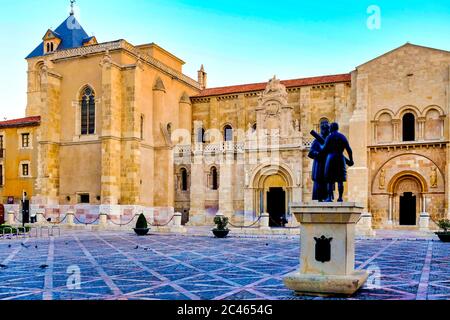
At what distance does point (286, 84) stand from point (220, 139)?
7.41 metres

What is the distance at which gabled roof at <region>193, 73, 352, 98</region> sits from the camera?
3726cm

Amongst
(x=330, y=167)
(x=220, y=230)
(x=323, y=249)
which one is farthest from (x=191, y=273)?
(x=220, y=230)

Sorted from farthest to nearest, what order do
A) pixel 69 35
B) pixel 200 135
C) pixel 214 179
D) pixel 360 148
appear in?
1. pixel 69 35
2. pixel 200 135
3. pixel 214 179
4. pixel 360 148

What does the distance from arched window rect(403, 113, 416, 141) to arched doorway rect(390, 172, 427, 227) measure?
2490 mm

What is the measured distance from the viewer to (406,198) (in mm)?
31531

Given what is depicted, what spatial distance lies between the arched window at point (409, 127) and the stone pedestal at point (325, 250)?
25277 millimetres

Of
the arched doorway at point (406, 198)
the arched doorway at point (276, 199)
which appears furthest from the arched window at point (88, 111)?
the arched doorway at point (406, 198)

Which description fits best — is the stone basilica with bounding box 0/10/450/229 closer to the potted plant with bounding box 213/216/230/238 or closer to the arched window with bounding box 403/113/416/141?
the arched window with bounding box 403/113/416/141

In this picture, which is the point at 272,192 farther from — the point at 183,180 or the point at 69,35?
the point at 69,35

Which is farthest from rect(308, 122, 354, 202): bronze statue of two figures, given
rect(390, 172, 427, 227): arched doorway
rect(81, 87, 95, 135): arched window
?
rect(81, 87, 95, 135): arched window

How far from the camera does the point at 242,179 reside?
115ft

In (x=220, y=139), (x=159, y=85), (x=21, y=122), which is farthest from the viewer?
(x=220, y=139)
